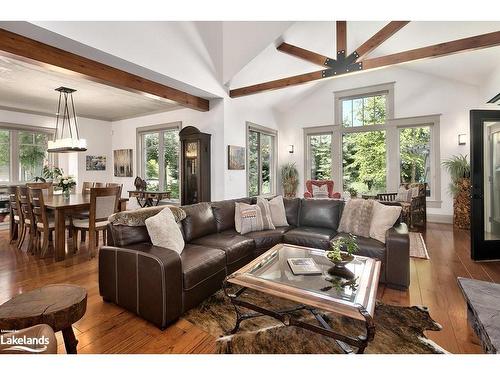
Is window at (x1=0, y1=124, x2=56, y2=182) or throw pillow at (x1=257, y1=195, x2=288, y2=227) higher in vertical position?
window at (x1=0, y1=124, x2=56, y2=182)

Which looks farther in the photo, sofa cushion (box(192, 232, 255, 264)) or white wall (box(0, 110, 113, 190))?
white wall (box(0, 110, 113, 190))

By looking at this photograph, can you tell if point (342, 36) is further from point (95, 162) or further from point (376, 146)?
point (95, 162)

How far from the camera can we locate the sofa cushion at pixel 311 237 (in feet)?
10.0

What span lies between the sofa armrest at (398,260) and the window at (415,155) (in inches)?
173

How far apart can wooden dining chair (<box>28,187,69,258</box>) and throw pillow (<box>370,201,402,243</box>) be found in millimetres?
4399

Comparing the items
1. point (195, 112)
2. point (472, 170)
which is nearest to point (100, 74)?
point (195, 112)

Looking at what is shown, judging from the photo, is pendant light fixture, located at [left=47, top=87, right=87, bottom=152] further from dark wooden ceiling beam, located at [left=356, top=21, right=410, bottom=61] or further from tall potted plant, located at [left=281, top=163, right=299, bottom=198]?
dark wooden ceiling beam, located at [left=356, top=21, right=410, bottom=61]

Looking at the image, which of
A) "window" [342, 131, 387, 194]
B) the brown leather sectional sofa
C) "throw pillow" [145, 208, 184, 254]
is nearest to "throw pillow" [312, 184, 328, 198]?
"window" [342, 131, 387, 194]

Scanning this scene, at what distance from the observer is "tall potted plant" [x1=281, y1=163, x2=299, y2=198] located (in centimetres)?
740

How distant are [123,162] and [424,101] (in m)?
7.98

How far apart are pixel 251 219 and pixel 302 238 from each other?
714 millimetres

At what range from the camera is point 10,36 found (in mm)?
2635

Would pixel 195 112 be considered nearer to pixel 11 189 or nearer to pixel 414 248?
pixel 11 189

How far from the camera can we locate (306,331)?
1.90 m
